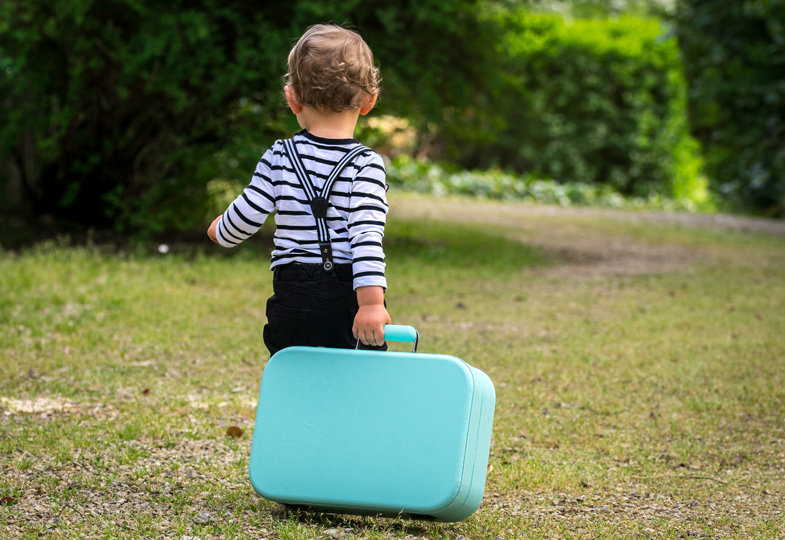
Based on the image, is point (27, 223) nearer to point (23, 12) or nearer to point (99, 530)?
point (23, 12)

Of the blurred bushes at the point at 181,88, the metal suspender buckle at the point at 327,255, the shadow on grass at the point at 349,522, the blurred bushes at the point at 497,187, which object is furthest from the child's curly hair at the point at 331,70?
the blurred bushes at the point at 497,187

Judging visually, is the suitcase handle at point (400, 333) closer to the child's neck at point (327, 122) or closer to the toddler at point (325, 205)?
the toddler at point (325, 205)

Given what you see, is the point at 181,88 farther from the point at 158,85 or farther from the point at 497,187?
the point at 497,187

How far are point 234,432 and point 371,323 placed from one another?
4.68 ft

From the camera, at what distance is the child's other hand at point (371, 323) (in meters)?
2.67

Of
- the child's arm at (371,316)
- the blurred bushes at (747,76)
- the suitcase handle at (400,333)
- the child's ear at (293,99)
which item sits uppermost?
the blurred bushes at (747,76)

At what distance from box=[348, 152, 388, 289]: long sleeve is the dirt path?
5934 mm

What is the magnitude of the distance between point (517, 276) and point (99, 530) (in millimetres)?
5853

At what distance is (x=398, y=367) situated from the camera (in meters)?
2.70

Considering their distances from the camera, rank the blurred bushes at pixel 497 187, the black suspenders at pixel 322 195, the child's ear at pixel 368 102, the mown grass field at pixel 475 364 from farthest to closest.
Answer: the blurred bushes at pixel 497 187 < the mown grass field at pixel 475 364 < the child's ear at pixel 368 102 < the black suspenders at pixel 322 195

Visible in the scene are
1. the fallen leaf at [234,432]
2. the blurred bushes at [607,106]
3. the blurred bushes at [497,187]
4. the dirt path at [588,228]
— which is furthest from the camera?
the blurred bushes at [607,106]

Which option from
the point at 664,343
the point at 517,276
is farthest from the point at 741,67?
the point at 664,343

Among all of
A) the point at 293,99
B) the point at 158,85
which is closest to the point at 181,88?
the point at 158,85

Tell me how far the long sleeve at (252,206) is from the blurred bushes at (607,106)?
13654mm
